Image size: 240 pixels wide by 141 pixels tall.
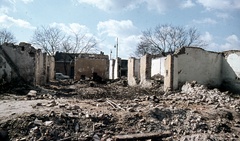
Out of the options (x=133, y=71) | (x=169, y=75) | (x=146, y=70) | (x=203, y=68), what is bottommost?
(x=169, y=75)

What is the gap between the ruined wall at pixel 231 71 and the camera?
13352mm

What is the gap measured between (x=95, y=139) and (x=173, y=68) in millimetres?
8035

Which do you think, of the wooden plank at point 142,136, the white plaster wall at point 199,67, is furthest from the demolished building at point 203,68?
the wooden plank at point 142,136

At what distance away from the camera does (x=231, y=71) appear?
45.3 ft

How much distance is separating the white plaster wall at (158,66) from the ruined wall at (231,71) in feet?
12.2

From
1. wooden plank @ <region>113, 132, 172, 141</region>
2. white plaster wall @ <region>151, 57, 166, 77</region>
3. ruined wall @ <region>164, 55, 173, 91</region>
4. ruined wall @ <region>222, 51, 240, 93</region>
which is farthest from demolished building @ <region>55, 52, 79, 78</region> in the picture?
wooden plank @ <region>113, 132, 172, 141</region>

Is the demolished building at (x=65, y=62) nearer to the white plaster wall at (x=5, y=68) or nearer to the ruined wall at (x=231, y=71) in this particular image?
the white plaster wall at (x=5, y=68)

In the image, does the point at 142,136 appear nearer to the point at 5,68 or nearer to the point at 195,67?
the point at 195,67

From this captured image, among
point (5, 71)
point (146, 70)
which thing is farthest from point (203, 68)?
point (5, 71)

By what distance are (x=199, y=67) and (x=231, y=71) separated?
5.72 feet

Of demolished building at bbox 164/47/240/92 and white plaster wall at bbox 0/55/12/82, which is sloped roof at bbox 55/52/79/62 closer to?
white plaster wall at bbox 0/55/12/82

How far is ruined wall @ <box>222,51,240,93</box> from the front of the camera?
13.4m

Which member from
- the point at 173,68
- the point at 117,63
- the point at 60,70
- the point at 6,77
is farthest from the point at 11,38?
the point at 173,68

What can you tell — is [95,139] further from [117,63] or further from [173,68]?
[117,63]
